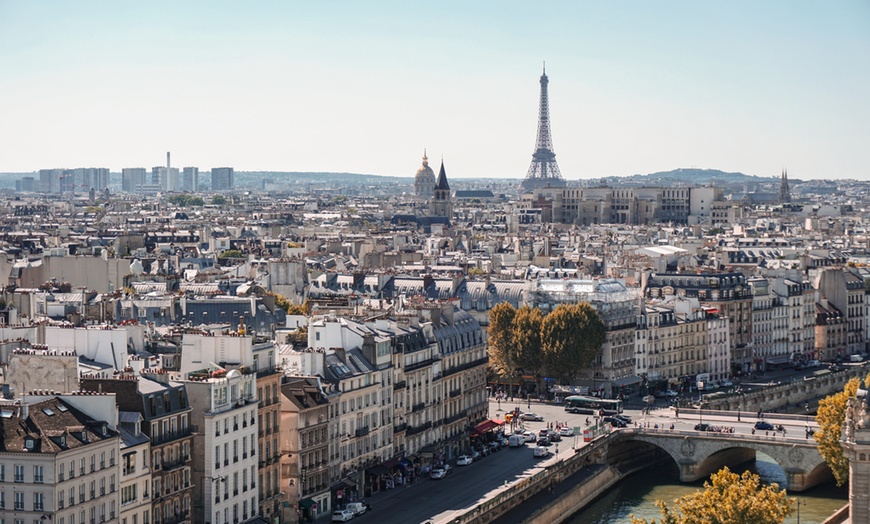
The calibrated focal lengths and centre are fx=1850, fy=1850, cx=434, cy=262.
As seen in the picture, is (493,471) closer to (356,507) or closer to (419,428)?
(419,428)

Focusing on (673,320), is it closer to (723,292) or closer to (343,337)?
(723,292)

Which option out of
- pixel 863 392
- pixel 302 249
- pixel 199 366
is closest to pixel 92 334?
pixel 199 366

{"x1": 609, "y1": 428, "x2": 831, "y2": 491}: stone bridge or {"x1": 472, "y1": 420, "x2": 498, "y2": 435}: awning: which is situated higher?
{"x1": 472, "y1": 420, "x2": 498, "y2": 435}: awning

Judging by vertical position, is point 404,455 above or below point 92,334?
below

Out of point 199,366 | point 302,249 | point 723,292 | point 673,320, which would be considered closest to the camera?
point 199,366

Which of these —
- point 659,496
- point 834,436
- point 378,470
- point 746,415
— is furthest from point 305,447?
point 746,415

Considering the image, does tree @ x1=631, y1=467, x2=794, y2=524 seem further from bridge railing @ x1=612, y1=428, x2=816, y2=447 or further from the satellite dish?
the satellite dish

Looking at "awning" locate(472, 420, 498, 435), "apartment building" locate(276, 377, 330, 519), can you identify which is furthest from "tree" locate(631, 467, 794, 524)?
"awning" locate(472, 420, 498, 435)
